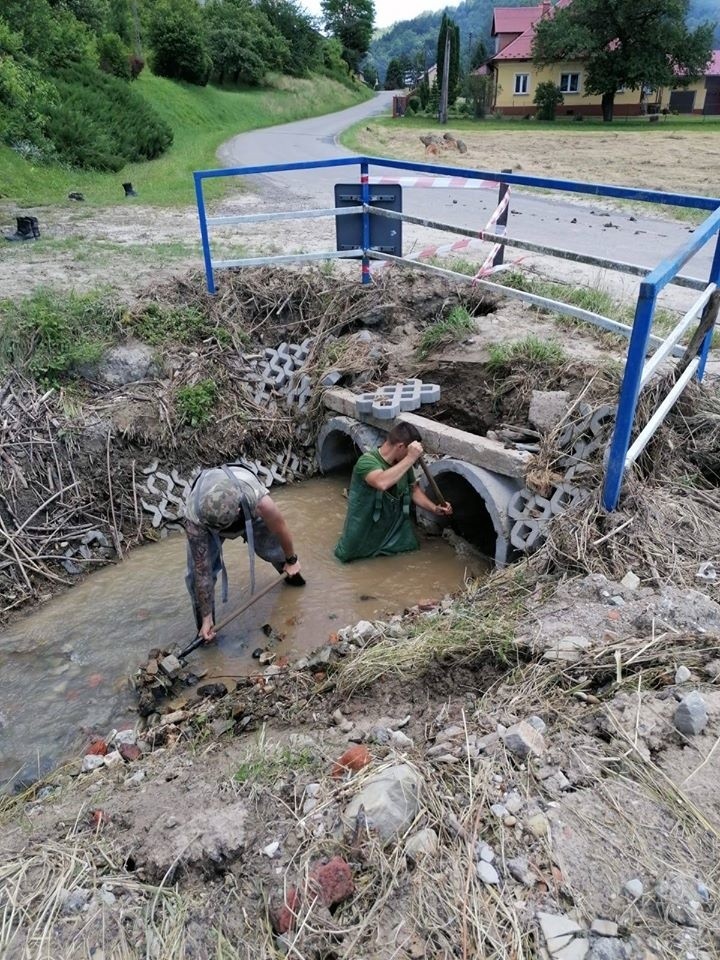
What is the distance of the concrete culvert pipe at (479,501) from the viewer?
15.3ft

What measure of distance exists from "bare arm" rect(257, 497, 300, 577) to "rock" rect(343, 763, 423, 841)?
7.06 ft

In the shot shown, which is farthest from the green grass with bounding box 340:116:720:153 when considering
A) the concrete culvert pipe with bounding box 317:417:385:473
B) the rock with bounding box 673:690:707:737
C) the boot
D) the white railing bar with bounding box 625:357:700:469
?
the rock with bounding box 673:690:707:737

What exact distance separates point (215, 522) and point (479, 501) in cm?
255

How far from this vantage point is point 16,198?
13359 mm

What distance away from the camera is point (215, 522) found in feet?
13.2

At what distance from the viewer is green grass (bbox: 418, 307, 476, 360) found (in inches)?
237

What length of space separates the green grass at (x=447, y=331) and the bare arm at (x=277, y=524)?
7.69 feet

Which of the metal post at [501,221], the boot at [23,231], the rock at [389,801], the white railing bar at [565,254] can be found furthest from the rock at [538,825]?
the boot at [23,231]

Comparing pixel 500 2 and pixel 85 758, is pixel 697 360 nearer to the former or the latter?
pixel 85 758

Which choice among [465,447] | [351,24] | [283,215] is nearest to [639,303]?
[465,447]

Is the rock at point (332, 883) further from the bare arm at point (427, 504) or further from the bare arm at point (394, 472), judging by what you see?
the bare arm at point (427, 504)

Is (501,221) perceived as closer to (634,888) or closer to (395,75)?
(634,888)

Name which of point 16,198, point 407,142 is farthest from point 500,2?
point 16,198

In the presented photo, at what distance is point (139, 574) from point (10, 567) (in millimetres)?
922
